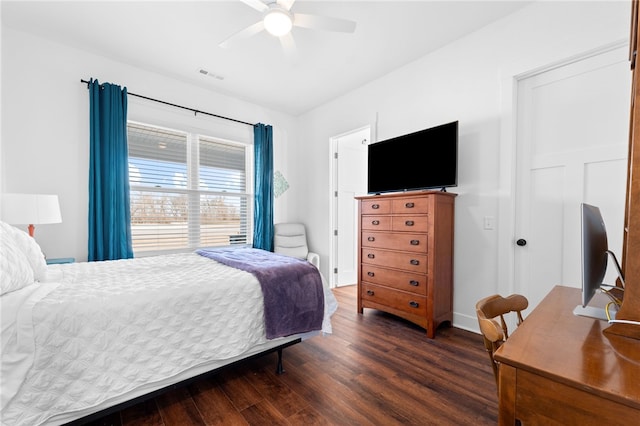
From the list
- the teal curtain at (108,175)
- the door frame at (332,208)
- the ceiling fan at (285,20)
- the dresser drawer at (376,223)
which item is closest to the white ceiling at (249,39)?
the ceiling fan at (285,20)

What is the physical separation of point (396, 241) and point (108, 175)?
3.21 metres

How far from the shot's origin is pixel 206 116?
3.91 m

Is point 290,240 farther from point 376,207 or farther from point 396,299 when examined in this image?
point 396,299

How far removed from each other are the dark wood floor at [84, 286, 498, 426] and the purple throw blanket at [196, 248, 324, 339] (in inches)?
14.0

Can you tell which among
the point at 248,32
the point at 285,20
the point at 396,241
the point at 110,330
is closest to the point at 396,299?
the point at 396,241

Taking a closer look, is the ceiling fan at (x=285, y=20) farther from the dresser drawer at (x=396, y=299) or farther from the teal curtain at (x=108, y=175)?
the dresser drawer at (x=396, y=299)

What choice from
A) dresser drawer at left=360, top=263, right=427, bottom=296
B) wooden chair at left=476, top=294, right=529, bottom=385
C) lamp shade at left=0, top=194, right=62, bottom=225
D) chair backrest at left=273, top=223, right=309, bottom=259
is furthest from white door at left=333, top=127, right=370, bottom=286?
lamp shade at left=0, top=194, right=62, bottom=225

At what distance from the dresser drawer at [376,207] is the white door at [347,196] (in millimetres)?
1216

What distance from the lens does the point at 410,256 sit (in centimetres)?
272

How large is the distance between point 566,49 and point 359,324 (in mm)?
2987

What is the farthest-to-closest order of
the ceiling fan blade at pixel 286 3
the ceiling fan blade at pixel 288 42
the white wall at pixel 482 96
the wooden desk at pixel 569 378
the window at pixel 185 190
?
1. the window at pixel 185 190
2. the ceiling fan blade at pixel 288 42
3. the white wall at pixel 482 96
4. the ceiling fan blade at pixel 286 3
5. the wooden desk at pixel 569 378

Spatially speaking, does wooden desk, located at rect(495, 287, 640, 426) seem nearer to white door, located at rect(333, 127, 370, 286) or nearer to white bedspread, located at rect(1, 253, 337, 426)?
white bedspread, located at rect(1, 253, 337, 426)

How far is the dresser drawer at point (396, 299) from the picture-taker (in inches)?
104

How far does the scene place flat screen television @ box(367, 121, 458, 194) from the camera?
264 cm
